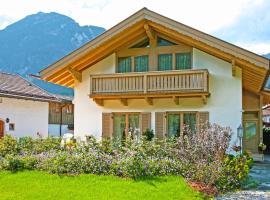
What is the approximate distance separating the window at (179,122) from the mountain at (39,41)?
316 ft

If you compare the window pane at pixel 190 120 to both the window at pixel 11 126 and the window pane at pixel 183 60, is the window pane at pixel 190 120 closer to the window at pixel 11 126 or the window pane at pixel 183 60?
the window pane at pixel 183 60

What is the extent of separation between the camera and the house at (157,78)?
16141 millimetres

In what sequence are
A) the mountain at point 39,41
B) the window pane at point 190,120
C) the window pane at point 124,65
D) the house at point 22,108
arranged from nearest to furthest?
the window pane at point 190,120 → the window pane at point 124,65 → the house at point 22,108 → the mountain at point 39,41

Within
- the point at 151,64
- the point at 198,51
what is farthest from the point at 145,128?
the point at 198,51

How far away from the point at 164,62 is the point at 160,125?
2803 millimetres

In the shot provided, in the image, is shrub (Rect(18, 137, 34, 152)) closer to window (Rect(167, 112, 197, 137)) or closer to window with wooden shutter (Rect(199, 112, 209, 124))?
window (Rect(167, 112, 197, 137))

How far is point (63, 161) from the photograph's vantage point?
11969 mm

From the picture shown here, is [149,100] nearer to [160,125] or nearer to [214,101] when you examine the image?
[160,125]

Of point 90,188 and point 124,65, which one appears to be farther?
point 124,65

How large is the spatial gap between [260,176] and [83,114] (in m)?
8.98

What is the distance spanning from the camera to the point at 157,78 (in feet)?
54.9

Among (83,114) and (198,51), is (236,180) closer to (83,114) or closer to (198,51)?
(198,51)

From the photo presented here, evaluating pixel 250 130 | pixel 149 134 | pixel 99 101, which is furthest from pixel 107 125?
pixel 250 130

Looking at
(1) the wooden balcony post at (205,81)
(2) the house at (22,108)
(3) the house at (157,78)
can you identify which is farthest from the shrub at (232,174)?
(2) the house at (22,108)
